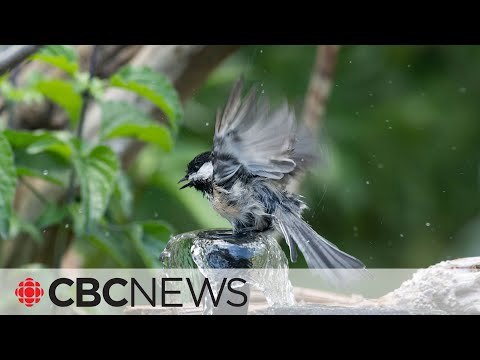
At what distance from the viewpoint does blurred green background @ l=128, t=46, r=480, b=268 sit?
5.80 metres

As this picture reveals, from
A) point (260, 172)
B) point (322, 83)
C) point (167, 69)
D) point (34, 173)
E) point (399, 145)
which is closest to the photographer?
point (260, 172)

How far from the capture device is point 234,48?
431 cm

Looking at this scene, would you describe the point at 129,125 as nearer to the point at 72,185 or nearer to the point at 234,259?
the point at 72,185

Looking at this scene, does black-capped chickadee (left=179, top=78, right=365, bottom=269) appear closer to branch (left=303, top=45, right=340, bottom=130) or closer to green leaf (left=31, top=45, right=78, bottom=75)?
green leaf (left=31, top=45, right=78, bottom=75)

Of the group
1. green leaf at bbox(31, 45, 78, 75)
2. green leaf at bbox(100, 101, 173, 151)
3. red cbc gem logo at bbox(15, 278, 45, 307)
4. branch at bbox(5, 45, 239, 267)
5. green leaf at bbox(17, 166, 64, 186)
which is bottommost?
red cbc gem logo at bbox(15, 278, 45, 307)

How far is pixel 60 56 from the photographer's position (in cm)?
339

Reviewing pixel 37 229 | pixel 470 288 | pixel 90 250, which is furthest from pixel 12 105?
pixel 470 288

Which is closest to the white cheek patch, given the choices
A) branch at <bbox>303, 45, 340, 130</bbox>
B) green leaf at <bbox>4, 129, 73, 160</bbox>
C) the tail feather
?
the tail feather

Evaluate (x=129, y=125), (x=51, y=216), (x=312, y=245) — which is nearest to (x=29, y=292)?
(x=51, y=216)

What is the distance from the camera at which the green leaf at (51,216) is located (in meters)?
3.50

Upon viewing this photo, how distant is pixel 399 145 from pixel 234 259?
3468mm

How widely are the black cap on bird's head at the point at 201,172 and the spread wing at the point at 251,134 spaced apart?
6.7 inches

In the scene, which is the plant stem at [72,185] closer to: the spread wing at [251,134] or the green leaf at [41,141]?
the green leaf at [41,141]

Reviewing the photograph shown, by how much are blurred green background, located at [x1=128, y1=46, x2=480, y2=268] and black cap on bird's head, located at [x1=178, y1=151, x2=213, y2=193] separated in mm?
2413
